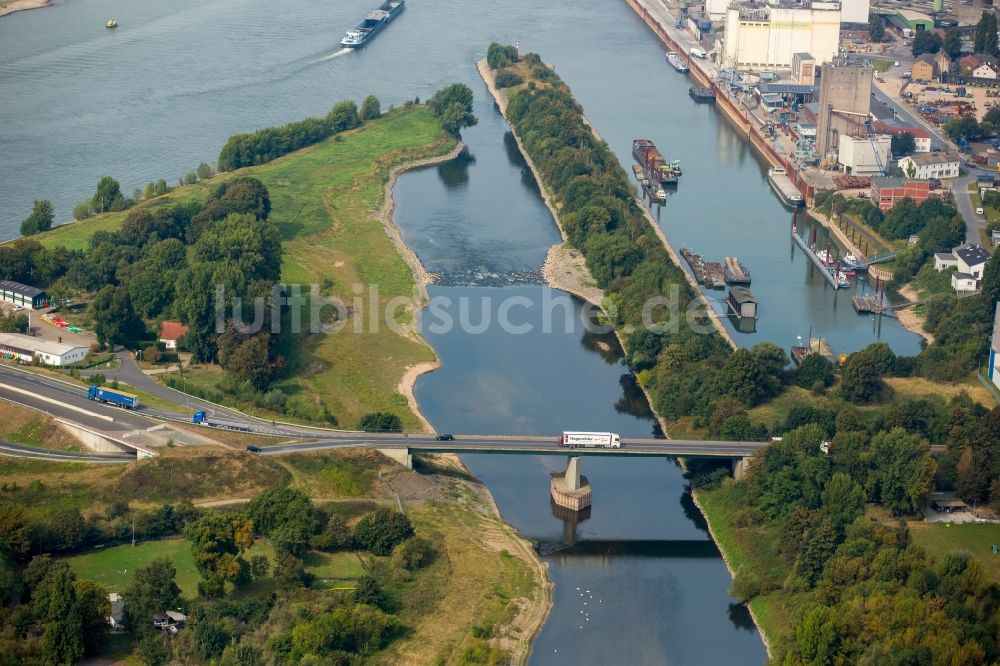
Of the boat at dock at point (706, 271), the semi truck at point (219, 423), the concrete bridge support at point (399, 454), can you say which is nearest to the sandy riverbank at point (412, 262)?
the concrete bridge support at point (399, 454)

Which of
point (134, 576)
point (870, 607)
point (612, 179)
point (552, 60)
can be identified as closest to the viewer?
point (870, 607)

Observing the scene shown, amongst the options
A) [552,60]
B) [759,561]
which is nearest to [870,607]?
[759,561]

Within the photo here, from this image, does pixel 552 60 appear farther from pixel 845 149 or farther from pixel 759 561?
pixel 759 561

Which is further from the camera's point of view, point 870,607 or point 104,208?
point 104,208

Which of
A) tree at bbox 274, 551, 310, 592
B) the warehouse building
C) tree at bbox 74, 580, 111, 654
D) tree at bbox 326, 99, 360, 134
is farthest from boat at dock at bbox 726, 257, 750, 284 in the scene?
tree at bbox 74, 580, 111, 654

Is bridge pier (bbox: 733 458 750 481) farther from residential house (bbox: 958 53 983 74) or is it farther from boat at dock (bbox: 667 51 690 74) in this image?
boat at dock (bbox: 667 51 690 74)

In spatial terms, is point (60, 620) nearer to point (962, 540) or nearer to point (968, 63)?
point (962, 540)

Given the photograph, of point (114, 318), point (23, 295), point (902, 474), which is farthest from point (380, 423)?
point (23, 295)
